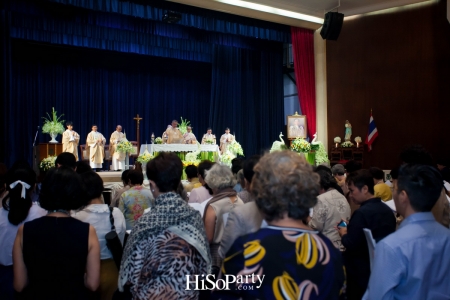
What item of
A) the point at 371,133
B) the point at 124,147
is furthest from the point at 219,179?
the point at 371,133

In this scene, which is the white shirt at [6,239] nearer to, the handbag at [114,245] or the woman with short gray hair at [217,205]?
the handbag at [114,245]

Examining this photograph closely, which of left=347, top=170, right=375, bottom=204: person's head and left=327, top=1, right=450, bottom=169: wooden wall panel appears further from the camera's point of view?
left=327, top=1, right=450, bottom=169: wooden wall panel

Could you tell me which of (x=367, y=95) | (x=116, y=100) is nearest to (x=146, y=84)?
(x=116, y=100)

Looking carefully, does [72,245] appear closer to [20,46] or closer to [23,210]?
[23,210]

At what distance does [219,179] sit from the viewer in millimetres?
2676

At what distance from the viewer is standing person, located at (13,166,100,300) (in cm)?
192

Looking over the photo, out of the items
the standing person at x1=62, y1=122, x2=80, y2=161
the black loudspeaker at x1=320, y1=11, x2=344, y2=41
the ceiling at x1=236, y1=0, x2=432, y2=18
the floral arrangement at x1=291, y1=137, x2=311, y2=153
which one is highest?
the ceiling at x1=236, y1=0, x2=432, y2=18

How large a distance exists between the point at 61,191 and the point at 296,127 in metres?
11.1

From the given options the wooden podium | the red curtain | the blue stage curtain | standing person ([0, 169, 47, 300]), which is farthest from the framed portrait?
standing person ([0, 169, 47, 300])

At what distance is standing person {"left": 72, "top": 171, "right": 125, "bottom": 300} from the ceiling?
989 centimetres

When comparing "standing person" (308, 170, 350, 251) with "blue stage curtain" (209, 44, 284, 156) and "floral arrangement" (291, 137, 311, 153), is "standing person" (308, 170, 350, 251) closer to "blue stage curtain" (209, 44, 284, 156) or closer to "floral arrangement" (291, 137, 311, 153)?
"floral arrangement" (291, 137, 311, 153)

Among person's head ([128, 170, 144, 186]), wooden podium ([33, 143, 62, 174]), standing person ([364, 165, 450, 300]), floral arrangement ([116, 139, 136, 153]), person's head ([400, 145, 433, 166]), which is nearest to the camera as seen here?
standing person ([364, 165, 450, 300])

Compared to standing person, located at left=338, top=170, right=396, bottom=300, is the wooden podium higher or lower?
higher

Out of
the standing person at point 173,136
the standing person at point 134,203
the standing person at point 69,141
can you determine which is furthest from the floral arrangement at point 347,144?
the standing person at point 134,203
